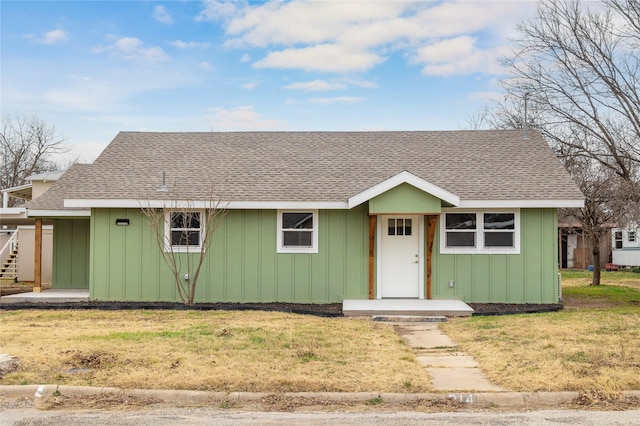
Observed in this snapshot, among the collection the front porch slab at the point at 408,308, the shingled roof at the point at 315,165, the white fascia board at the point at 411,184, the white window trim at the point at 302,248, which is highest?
the shingled roof at the point at 315,165

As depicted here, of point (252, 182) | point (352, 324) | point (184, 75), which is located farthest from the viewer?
point (184, 75)

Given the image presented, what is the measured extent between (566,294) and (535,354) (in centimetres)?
1101

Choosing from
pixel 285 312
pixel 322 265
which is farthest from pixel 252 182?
pixel 285 312

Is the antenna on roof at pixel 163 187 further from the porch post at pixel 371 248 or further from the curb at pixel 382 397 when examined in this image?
the curb at pixel 382 397

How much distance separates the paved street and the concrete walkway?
835 mm

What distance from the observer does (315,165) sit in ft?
53.3

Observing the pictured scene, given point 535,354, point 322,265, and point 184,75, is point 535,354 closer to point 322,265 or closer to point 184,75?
point 322,265

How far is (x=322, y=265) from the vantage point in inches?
575

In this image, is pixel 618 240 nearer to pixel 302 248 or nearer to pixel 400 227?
pixel 400 227

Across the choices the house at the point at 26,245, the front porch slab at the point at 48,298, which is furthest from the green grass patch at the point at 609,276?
the house at the point at 26,245

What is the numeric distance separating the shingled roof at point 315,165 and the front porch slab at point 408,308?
2.48 metres

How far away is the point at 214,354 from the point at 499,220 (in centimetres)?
863

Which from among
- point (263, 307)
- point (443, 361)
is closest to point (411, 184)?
point (263, 307)

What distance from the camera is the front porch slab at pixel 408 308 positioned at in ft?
42.3
